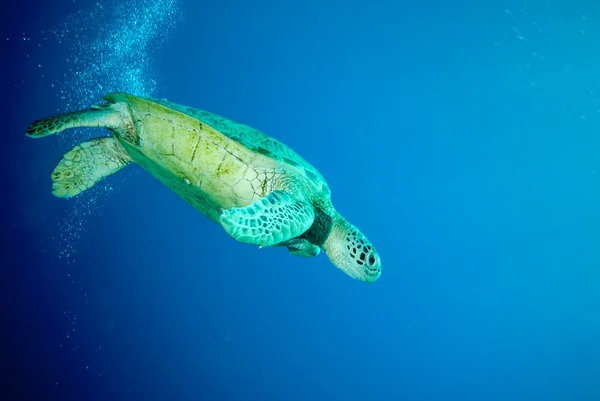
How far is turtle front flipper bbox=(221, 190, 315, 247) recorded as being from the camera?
80.0 inches

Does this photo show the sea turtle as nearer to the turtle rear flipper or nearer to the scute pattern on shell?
the scute pattern on shell

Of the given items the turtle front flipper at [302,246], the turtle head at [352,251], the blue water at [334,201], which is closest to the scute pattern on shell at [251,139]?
the turtle head at [352,251]

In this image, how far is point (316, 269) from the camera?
18.0 metres

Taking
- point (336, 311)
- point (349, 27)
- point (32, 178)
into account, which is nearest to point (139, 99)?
point (32, 178)

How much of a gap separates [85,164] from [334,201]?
13521 mm

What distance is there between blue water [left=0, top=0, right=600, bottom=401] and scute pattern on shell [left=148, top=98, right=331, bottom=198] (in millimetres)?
10013

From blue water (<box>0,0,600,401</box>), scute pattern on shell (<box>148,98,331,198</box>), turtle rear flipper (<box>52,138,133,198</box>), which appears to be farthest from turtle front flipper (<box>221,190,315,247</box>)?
blue water (<box>0,0,600,401</box>)

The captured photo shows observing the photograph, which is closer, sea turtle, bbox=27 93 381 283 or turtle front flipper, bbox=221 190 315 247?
turtle front flipper, bbox=221 190 315 247

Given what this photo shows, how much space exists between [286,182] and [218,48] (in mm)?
13838

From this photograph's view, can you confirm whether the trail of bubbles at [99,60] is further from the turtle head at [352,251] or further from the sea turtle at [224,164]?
the turtle head at [352,251]

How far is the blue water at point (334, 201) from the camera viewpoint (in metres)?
11.1

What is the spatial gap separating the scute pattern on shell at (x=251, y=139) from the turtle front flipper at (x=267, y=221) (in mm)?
558

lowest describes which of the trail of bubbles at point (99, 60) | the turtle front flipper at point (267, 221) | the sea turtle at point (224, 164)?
the turtle front flipper at point (267, 221)

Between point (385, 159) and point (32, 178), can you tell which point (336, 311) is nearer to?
point (385, 159)
